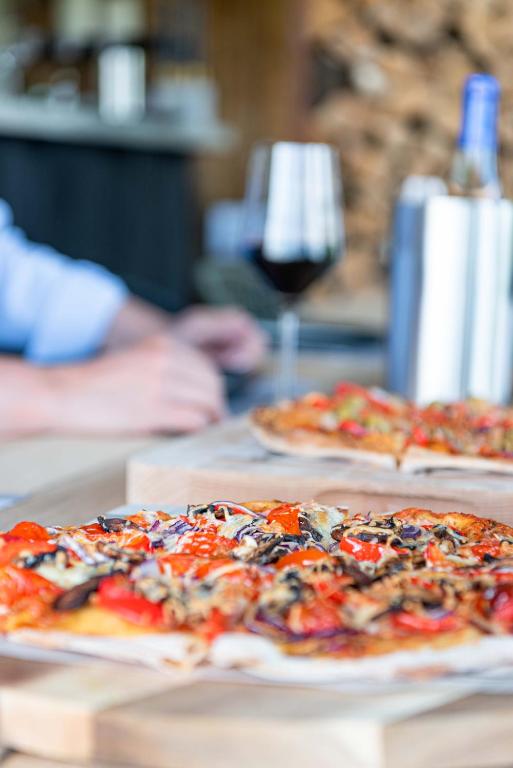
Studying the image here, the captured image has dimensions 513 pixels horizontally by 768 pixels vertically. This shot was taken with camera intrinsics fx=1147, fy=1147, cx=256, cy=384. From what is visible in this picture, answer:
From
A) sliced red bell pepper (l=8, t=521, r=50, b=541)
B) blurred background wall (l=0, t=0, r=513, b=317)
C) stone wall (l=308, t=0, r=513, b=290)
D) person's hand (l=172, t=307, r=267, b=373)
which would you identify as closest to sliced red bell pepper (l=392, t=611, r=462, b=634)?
sliced red bell pepper (l=8, t=521, r=50, b=541)

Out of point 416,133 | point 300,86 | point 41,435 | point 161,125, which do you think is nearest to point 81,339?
point 41,435

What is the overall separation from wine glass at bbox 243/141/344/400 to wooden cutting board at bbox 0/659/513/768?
2.47 ft

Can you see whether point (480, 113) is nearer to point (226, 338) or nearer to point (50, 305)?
point (226, 338)

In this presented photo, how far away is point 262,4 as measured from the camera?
570cm

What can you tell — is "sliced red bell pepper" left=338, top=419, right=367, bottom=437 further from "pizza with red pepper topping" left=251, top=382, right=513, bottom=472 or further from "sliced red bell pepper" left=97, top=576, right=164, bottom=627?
"sliced red bell pepper" left=97, top=576, right=164, bottom=627

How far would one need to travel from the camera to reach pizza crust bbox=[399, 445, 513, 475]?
34.4 inches

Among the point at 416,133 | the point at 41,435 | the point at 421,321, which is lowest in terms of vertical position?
the point at 41,435

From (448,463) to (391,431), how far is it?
79 millimetres

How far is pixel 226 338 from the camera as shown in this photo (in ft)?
4.96

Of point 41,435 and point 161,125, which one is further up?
point 161,125

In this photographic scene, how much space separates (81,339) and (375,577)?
101 cm

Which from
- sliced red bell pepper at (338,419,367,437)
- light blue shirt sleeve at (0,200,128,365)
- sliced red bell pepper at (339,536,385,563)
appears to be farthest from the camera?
light blue shirt sleeve at (0,200,128,365)

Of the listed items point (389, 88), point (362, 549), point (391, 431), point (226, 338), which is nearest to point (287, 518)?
point (362, 549)

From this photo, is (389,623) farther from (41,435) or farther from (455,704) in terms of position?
(41,435)
